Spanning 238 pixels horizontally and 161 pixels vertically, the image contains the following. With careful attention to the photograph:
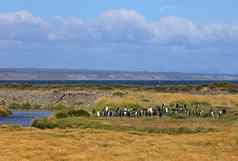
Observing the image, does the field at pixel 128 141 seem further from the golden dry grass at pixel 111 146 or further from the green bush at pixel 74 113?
the green bush at pixel 74 113

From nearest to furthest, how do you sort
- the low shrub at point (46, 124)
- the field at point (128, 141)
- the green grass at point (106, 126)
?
1. the field at point (128, 141)
2. the green grass at point (106, 126)
3. the low shrub at point (46, 124)

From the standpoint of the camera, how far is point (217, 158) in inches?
1286

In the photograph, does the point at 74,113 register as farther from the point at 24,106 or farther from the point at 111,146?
the point at 111,146

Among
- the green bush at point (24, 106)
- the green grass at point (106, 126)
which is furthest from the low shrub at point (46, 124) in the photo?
the green bush at point (24, 106)

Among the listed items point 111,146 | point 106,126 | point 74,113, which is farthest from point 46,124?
point 111,146

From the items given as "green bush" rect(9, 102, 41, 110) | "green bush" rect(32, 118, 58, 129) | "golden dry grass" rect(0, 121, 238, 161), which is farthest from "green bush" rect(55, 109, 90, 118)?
"green bush" rect(9, 102, 41, 110)

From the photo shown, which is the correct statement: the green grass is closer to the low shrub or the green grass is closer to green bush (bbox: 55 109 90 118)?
the low shrub

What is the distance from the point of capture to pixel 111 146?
3716cm

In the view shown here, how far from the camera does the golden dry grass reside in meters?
32.8

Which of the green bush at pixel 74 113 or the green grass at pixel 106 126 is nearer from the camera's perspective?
the green grass at pixel 106 126

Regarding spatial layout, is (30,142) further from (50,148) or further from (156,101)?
(156,101)

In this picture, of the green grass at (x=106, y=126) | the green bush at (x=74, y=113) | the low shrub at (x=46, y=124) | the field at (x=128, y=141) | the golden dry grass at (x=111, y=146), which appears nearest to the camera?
the golden dry grass at (x=111, y=146)

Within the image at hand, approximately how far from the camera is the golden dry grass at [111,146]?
108ft

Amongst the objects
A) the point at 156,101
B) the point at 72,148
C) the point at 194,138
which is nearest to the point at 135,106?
the point at 156,101
